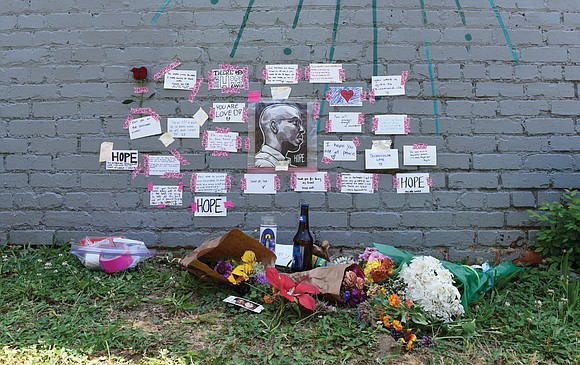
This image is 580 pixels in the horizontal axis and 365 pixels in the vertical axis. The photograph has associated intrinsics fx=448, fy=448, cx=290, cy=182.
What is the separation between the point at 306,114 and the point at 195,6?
4.10 feet

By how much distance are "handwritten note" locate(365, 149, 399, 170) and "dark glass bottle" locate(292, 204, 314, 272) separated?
701 mm

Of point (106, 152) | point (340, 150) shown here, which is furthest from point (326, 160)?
point (106, 152)

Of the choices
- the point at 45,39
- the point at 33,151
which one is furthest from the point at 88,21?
the point at 33,151

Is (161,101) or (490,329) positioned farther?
(161,101)

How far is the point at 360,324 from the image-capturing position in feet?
8.39

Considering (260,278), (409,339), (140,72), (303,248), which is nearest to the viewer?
(409,339)

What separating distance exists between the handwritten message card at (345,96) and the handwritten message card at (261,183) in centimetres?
78

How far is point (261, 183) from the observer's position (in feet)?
11.7

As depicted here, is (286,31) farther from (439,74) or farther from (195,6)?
(439,74)

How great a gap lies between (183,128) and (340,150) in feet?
4.16

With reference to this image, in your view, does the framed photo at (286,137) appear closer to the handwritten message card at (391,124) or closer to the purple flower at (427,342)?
the handwritten message card at (391,124)

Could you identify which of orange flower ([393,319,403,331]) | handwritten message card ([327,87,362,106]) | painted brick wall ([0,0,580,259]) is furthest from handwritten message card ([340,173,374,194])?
orange flower ([393,319,403,331])

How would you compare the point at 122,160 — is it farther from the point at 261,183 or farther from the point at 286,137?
the point at 286,137

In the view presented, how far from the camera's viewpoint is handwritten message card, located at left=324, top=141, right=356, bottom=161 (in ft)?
11.7
